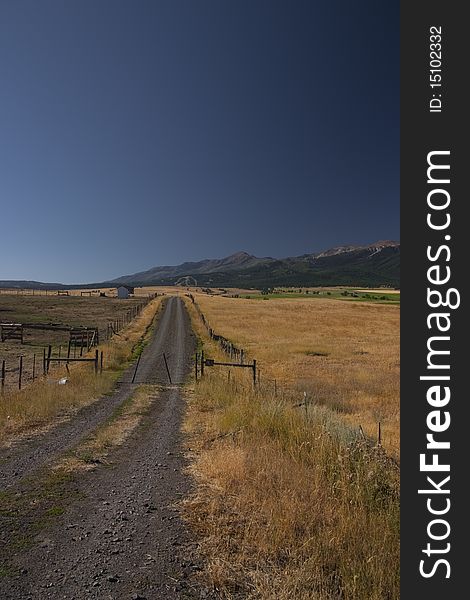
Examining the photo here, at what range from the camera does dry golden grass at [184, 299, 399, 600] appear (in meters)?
4.42

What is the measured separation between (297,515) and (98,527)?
118 inches

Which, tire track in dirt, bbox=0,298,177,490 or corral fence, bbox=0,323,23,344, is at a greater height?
corral fence, bbox=0,323,23,344

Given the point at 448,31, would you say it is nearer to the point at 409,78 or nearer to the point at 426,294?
the point at 409,78

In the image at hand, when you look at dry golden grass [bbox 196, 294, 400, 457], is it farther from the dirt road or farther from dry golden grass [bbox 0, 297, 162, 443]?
dry golden grass [bbox 0, 297, 162, 443]

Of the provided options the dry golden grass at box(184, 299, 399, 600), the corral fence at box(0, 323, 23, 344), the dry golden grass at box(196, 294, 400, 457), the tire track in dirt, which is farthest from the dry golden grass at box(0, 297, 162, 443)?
the corral fence at box(0, 323, 23, 344)

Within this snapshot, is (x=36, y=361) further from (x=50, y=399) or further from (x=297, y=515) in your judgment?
(x=297, y=515)

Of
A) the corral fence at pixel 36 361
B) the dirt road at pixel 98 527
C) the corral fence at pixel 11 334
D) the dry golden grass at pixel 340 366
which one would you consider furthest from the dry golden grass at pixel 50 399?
the corral fence at pixel 11 334

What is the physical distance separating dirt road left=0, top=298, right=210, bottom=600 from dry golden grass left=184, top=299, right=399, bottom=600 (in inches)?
17.5

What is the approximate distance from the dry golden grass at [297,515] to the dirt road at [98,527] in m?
0.45

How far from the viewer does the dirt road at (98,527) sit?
15.5 ft

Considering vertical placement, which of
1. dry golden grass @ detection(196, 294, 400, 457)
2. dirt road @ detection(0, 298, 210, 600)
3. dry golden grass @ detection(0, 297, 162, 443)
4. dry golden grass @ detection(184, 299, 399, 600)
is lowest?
dry golden grass @ detection(196, 294, 400, 457)

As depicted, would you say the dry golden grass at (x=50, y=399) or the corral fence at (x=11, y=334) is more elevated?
the corral fence at (x=11, y=334)

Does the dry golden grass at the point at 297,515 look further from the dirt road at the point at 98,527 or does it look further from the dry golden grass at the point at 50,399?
the dry golden grass at the point at 50,399

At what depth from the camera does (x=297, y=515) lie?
564 cm
